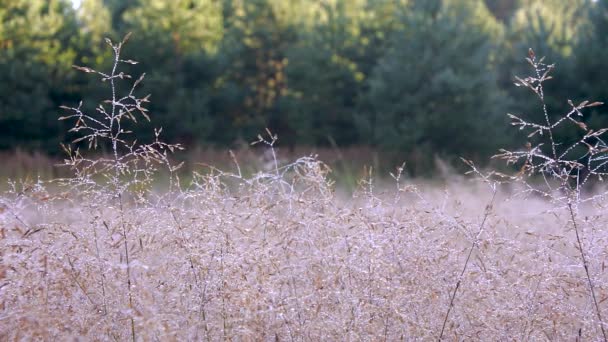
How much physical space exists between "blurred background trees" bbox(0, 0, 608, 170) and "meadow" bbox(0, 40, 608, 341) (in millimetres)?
12213

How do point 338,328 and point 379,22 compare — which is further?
point 379,22

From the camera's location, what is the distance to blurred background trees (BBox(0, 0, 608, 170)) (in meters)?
18.3

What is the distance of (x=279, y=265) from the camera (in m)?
3.24

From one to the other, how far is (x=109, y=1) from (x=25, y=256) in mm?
21299

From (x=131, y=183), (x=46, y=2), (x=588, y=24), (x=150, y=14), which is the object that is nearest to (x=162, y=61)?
(x=150, y=14)

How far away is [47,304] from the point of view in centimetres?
296

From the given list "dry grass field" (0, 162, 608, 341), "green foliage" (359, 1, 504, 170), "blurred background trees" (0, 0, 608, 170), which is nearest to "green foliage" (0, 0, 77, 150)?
"blurred background trees" (0, 0, 608, 170)

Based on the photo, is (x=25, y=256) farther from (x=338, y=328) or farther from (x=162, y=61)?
(x=162, y=61)

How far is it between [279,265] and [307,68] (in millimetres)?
18879

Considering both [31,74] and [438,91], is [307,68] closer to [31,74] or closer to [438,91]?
[438,91]

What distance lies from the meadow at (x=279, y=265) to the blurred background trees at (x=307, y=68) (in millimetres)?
12213

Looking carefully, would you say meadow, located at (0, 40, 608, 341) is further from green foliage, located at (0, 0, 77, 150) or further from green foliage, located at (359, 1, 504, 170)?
green foliage, located at (0, 0, 77, 150)

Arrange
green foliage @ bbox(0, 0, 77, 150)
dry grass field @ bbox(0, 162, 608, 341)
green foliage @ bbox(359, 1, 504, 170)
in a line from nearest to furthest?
1. dry grass field @ bbox(0, 162, 608, 341)
2. green foliage @ bbox(0, 0, 77, 150)
3. green foliage @ bbox(359, 1, 504, 170)

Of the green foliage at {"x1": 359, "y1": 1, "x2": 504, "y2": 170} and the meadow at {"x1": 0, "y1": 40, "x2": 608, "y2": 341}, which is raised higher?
the meadow at {"x1": 0, "y1": 40, "x2": 608, "y2": 341}
